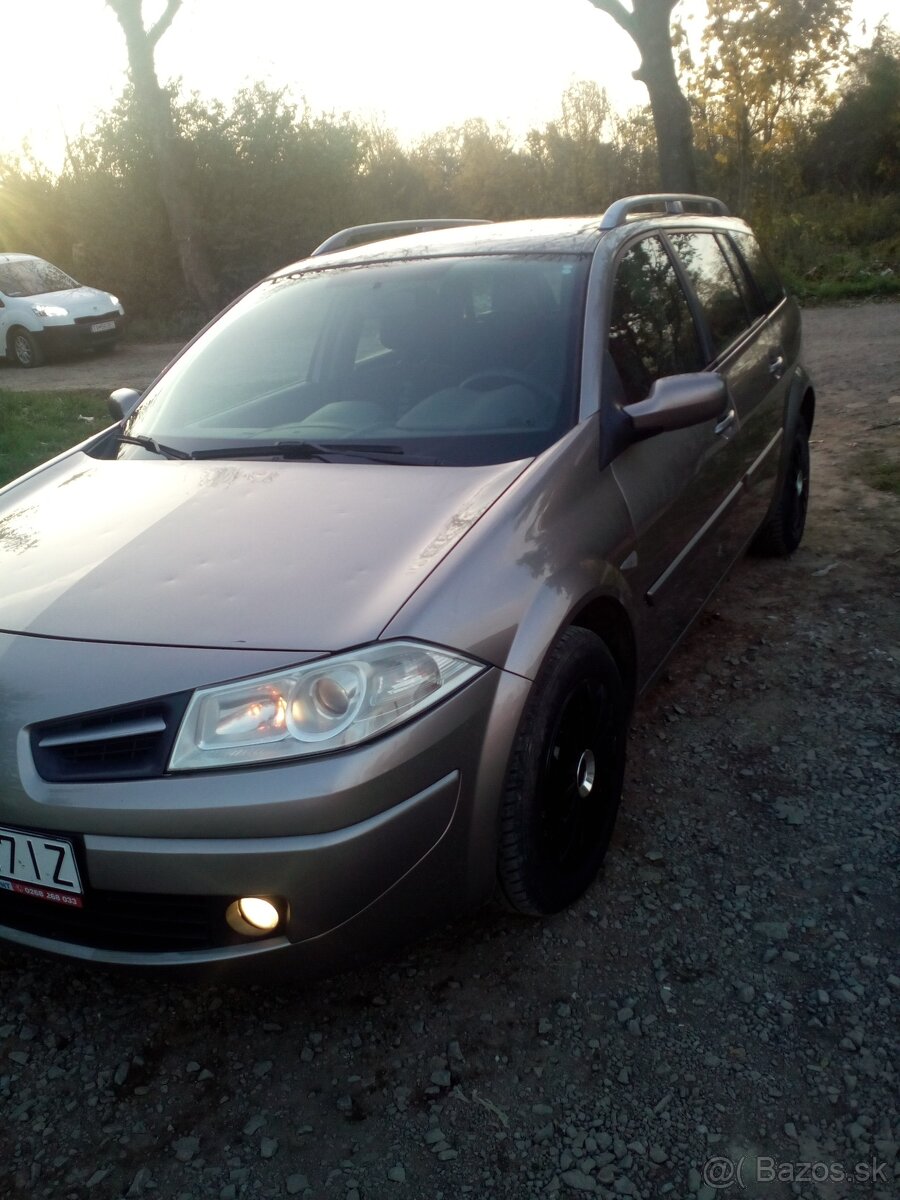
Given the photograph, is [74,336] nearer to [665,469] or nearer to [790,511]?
Result: [790,511]

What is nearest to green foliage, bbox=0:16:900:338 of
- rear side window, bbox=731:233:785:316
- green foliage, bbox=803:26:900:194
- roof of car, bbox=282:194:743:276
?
green foliage, bbox=803:26:900:194

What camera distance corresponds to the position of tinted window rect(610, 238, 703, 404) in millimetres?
3025

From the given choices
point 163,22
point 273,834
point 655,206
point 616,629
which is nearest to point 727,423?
point 655,206

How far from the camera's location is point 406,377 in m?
3.00

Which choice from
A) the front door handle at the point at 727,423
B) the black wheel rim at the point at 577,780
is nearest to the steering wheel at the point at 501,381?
the black wheel rim at the point at 577,780

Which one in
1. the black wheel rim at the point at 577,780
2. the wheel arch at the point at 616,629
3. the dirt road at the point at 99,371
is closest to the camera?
the black wheel rim at the point at 577,780

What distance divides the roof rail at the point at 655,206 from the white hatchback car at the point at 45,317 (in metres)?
12.2

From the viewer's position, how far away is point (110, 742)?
1936 mm

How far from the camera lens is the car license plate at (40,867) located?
6.34 feet

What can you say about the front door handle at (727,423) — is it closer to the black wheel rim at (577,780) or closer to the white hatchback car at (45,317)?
the black wheel rim at (577,780)

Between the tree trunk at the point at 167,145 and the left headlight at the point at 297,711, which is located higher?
the tree trunk at the point at 167,145

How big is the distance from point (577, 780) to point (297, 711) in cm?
85

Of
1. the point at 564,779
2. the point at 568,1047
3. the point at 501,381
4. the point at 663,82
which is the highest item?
the point at 663,82

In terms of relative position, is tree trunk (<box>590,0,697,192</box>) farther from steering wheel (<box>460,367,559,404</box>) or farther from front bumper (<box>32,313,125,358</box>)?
steering wheel (<box>460,367,559,404</box>)
